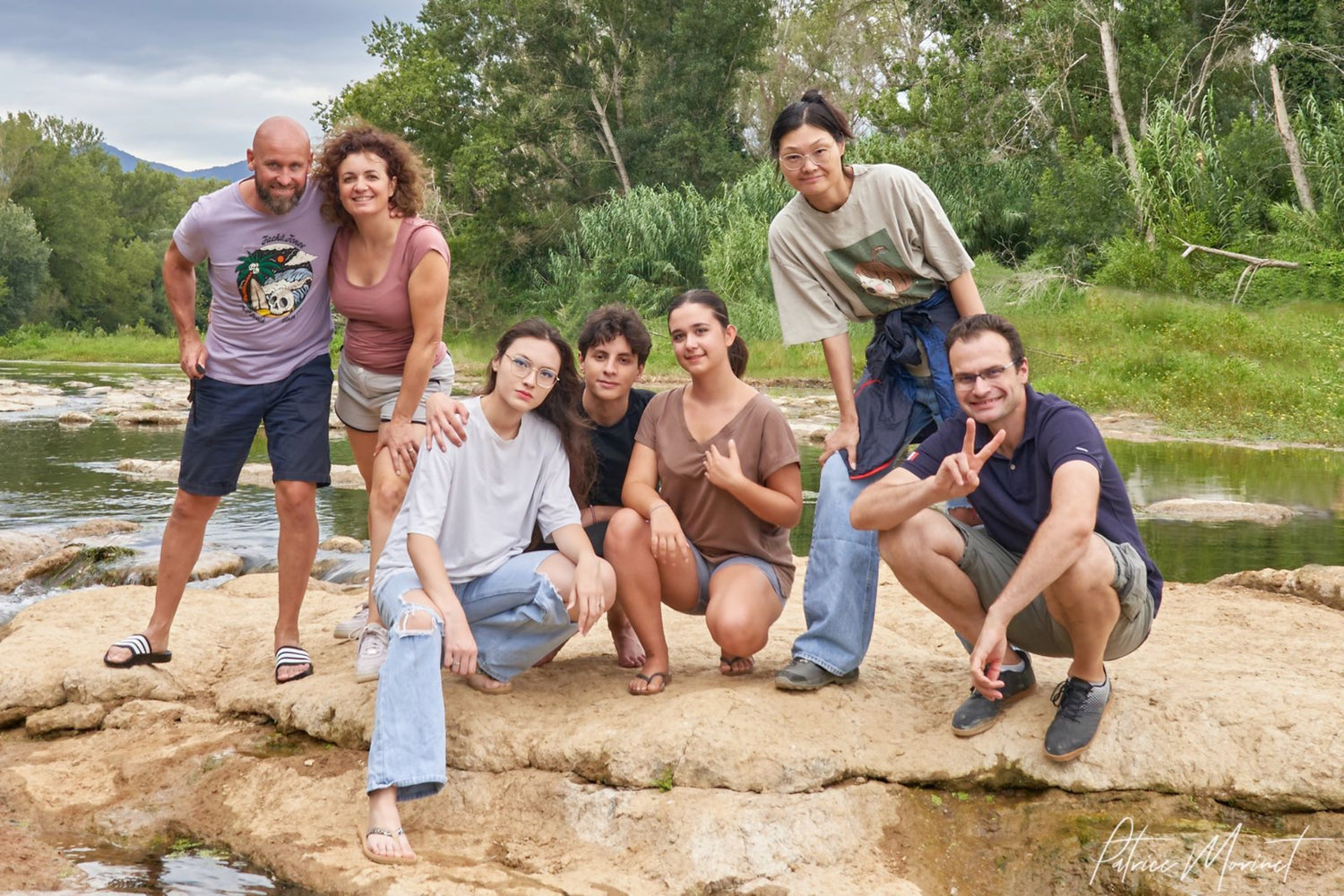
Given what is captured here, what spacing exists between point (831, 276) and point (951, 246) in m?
0.36

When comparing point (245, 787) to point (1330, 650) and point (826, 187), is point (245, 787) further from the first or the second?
point (1330, 650)

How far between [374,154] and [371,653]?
150 cm

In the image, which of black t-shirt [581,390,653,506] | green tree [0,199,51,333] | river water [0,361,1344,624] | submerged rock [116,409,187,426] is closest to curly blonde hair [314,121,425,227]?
black t-shirt [581,390,653,506]

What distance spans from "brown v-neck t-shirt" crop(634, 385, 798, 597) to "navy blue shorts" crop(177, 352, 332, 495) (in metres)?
1.07

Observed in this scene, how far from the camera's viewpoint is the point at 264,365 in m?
3.86

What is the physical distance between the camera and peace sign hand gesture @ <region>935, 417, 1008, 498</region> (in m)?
2.82

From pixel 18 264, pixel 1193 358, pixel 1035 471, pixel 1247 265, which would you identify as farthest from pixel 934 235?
pixel 18 264

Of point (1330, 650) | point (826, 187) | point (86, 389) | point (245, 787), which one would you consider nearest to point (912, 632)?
point (1330, 650)

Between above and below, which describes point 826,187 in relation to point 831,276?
above

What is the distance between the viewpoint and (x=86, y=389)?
67.5 ft

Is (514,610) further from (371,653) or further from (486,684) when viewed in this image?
(371,653)

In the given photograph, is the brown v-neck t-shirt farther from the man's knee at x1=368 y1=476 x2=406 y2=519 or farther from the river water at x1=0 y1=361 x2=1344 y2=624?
the river water at x1=0 y1=361 x2=1344 y2=624

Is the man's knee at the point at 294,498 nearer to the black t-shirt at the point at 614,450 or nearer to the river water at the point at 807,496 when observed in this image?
the black t-shirt at the point at 614,450

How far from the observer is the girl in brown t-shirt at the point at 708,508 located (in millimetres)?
3383
